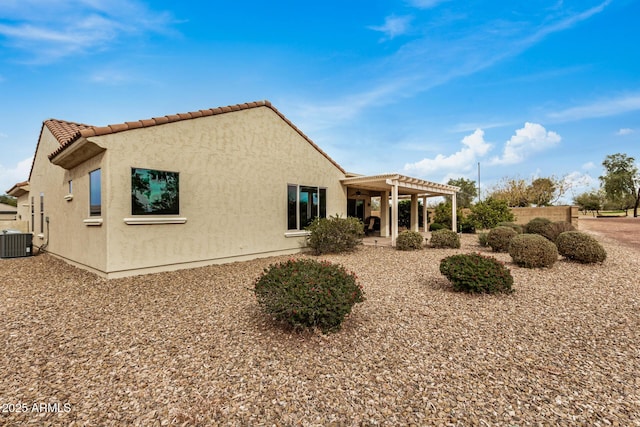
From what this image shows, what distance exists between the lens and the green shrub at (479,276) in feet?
18.3

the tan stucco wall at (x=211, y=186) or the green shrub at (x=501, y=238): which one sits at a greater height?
the tan stucco wall at (x=211, y=186)

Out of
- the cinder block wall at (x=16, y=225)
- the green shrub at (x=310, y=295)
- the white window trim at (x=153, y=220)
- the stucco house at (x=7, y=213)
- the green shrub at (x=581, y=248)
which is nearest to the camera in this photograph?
the green shrub at (x=310, y=295)

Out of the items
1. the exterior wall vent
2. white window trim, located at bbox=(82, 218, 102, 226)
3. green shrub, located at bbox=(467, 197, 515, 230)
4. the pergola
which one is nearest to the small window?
the exterior wall vent

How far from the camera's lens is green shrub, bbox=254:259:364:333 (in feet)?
11.9

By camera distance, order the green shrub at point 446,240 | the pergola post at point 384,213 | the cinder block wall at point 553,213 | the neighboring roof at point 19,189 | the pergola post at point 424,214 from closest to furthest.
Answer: the green shrub at point 446,240, the neighboring roof at point 19,189, the pergola post at point 384,213, the pergola post at point 424,214, the cinder block wall at point 553,213

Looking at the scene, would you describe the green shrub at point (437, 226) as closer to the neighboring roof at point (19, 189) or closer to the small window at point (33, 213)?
the small window at point (33, 213)

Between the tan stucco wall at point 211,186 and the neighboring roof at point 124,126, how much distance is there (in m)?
0.14

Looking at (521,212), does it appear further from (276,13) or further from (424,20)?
(276,13)

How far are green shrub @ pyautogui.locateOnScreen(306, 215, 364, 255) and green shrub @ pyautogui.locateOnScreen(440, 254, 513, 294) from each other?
5141 mm

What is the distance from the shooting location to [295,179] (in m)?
11.0

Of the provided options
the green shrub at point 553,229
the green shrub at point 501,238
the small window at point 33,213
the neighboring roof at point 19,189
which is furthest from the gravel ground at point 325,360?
the neighboring roof at point 19,189

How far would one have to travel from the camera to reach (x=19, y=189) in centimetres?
1578

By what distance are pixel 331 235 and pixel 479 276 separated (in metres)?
5.77

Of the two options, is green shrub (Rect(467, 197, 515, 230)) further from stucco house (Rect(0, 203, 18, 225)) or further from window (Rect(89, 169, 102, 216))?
stucco house (Rect(0, 203, 18, 225))
